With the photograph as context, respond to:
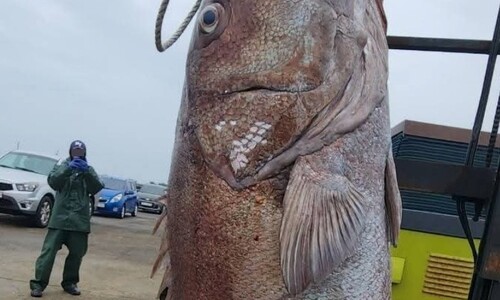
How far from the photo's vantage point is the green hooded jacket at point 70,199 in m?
7.73

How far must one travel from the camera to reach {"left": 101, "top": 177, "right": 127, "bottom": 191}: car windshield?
22.2 metres

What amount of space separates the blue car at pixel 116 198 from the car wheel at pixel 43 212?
5.70m

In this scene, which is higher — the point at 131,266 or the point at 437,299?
the point at 437,299

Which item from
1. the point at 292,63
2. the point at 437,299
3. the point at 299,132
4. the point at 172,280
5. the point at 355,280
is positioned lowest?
the point at 437,299

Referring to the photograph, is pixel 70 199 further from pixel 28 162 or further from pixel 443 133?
pixel 28 162

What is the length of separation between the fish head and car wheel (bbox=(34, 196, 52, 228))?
40.0 feet

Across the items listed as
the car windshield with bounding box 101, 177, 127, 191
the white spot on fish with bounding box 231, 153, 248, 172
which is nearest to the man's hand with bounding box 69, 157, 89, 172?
the white spot on fish with bounding box 231, 153, 248, 172

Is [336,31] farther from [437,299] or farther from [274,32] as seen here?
[437,299]

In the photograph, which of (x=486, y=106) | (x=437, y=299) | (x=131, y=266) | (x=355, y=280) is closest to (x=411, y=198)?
(x=437, y=299)

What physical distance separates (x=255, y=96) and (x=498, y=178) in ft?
2.94

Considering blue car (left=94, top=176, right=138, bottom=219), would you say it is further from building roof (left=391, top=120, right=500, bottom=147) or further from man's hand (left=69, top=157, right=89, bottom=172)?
building roof (left=391, top=120, right=500, bottom=147)

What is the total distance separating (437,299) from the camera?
3.53m

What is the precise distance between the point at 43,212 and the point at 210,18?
12.5 metres

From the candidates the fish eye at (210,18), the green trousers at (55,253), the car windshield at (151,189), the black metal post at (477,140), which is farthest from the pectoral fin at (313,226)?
the car windshield at (151,189)
